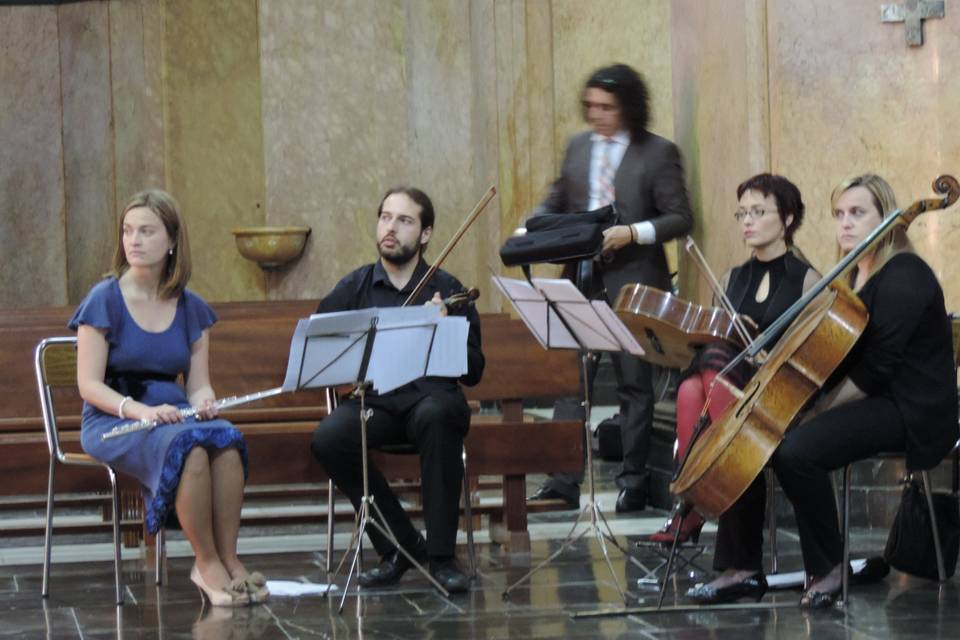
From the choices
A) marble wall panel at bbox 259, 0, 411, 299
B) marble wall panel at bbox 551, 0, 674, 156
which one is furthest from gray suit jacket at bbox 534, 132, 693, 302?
marble wall panel at bbox 259, 0, 411, 299

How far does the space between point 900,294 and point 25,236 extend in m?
10.9

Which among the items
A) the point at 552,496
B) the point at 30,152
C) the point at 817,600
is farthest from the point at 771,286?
the point at 30,152

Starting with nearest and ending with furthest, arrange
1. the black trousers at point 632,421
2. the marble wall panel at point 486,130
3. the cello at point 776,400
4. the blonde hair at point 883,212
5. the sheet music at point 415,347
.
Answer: the cello at point 776,400
the blonde hair at point 883,212
the sheet music at point 415,347
the black trousers at point 632,421
the marble wall panel at point 486,130

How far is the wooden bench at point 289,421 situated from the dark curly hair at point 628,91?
91 cm

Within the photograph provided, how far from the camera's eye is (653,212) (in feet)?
21.7

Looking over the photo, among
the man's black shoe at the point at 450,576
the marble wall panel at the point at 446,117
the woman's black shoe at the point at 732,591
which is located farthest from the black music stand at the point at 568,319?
the marble wall panel at the point at 446,117

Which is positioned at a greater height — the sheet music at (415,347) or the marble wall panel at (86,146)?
the marble wall panel at (86,146)

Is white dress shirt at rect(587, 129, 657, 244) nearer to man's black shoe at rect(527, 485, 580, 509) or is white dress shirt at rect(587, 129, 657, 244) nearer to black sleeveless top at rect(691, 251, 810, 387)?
black sleeveless top at rect(691, 251, 810, 387)

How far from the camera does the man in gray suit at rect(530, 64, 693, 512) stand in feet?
21.2

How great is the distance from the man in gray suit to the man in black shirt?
100 centimetres

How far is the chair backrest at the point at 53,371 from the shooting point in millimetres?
5406

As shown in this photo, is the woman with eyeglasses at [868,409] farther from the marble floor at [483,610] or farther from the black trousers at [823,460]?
the marble floor at [483,610]

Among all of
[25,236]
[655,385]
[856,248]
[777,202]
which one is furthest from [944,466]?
[25,236]

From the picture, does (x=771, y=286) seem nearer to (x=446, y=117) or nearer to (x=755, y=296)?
(x=755, y=296)
